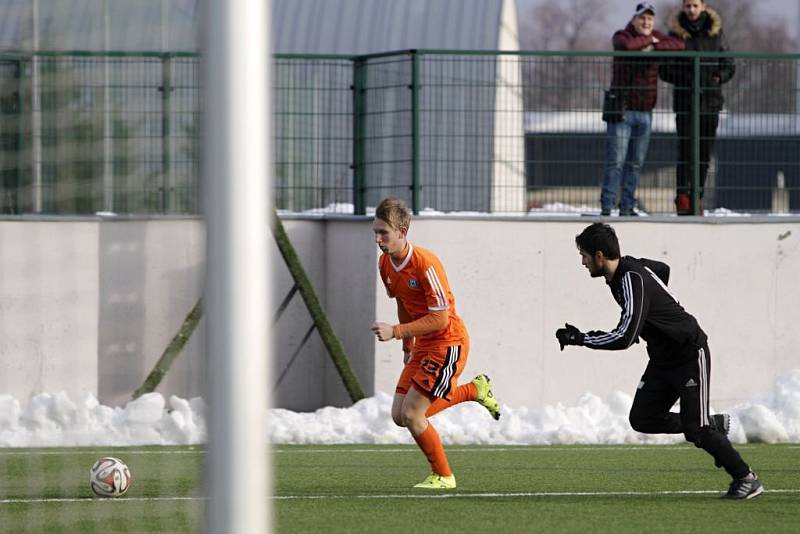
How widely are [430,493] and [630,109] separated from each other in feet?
19.9

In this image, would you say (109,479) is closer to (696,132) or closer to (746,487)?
(746,487)

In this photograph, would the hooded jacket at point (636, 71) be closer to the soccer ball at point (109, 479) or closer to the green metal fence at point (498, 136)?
the green metal fence at point (498, 136)

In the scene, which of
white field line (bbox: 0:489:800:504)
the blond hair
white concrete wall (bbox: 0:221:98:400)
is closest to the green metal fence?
white concrete wall (bbox: 0:221:98:400)

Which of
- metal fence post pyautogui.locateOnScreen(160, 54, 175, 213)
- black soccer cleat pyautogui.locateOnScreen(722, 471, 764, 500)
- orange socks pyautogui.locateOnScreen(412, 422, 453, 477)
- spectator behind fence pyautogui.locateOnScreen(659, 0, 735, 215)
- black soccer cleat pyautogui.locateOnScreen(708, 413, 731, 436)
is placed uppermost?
spectator behind fence pyautogui.locateOnScreen(659, 0, 735, 215)

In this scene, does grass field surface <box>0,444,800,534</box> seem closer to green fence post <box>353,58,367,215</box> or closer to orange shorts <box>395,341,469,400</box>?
orange shorts <box>395,341,469,400</box>

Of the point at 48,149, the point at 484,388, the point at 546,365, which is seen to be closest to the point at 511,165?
the point at 546,365

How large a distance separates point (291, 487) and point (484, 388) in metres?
1.32

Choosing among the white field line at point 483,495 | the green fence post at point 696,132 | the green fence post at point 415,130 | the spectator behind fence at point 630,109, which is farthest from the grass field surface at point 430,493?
the green fence post at point 696,132

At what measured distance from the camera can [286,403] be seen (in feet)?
46.5

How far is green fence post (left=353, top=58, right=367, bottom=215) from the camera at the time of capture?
13.9m

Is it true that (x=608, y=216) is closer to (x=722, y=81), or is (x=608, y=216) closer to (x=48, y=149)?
(x=722, y=81)

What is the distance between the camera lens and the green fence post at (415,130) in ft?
44.2

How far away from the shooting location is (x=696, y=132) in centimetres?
1382

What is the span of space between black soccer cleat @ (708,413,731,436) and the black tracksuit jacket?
1.18 feet
